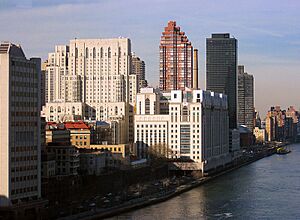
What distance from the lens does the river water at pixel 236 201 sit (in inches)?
1057

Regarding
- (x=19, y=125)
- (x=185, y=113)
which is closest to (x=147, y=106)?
(x=185, y=113)

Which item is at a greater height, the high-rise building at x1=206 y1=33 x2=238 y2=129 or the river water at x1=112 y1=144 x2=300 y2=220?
the high-rise building at x1=206 y1=33 x2=238 y2=129

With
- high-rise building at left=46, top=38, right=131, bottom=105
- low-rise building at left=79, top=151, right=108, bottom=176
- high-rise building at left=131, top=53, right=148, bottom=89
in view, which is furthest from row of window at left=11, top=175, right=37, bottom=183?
high-rise building at left=131, top=53, right=148, bottom=89

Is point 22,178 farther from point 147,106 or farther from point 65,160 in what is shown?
point 147,106

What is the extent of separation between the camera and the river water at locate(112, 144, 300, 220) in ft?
88.1

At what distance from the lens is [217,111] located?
50.4 metres

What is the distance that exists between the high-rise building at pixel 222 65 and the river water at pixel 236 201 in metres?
45.0

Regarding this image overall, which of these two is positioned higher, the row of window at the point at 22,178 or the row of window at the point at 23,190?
the row of window at the point at 22,178

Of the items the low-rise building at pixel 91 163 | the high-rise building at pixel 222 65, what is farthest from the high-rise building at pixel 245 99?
the low-rise building at pixel 91 163

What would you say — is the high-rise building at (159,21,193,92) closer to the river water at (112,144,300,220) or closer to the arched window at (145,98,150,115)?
the arched window at (145,98,150,115)

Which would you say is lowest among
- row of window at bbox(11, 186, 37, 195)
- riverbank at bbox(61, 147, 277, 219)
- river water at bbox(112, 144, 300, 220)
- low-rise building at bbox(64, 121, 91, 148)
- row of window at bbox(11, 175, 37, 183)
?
river water at bbox(112, 144, 300, 220)

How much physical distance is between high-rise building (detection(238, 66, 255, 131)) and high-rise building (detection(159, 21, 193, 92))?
33.5m

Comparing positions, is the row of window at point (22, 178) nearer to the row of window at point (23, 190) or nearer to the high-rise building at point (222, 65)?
the row of window at point (23, 190)

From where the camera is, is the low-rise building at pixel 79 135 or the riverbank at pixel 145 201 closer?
the riverbank at pixel 145 201
